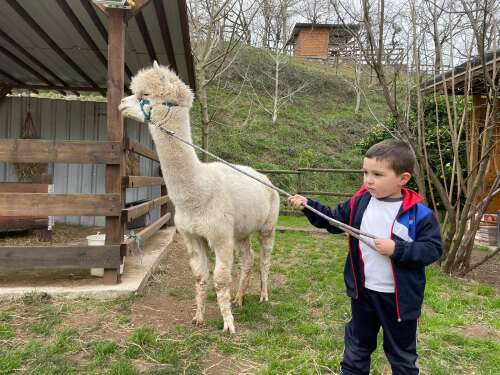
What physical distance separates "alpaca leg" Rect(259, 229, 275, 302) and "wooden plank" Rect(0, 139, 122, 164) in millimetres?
Answer: 1780

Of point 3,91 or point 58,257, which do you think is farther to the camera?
point 3,91

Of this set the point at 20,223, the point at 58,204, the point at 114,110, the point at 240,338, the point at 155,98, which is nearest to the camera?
the point at 155,98

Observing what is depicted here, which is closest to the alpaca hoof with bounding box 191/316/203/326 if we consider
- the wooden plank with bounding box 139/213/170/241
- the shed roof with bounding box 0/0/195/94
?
the wooden plank with bounding box 139/213/170/241

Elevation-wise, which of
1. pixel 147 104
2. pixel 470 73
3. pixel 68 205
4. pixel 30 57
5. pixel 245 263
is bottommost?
pixel 245 263

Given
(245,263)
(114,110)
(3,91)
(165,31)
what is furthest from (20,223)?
(245,263)

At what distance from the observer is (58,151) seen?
3.97 m

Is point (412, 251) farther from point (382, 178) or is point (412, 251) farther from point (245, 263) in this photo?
point (245, 263)

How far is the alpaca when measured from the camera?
321 centimetres

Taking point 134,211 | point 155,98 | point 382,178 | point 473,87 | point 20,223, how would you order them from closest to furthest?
point 382,178, point 155,98, point 134,211, point 20,223, point 473,87

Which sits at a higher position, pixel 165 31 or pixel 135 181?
pixel 165 31

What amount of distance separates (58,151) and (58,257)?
1038mm

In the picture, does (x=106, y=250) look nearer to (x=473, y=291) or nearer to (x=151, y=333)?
(x=151, y=333)

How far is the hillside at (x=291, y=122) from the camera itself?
1548 centimetres

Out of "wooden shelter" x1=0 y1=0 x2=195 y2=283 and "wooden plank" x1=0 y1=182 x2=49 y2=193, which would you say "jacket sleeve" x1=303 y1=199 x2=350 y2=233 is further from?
"wooden plank" x1=0 y1=182 x2=49 y2=193
